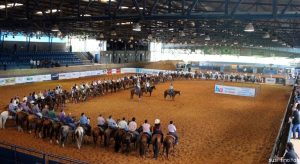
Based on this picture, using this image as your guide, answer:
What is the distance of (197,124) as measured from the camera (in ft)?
62.7

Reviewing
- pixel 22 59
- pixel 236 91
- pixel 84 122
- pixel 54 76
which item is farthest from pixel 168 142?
pixel 22 59

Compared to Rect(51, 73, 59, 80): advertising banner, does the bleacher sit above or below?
above

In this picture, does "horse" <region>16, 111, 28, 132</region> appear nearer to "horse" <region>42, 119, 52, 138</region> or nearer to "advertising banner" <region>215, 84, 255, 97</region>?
"horse" <region>42, 119, 52, 138</region>

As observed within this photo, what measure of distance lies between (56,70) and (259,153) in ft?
108

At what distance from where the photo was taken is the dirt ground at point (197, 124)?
13336mm

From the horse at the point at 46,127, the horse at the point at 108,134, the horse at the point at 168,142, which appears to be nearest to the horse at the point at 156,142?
the horse at the point at 168,142

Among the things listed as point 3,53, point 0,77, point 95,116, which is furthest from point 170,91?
point 3,53

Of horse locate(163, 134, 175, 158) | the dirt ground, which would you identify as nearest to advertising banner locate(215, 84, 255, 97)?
the dirt ground

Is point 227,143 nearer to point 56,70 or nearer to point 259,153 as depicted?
point 259,153

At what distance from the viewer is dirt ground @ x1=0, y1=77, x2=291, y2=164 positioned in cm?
1334

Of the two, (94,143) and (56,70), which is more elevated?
(56,70)

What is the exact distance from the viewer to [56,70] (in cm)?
4156

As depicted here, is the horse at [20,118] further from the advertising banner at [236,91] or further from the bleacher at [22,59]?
the advertising banner at [236,91]

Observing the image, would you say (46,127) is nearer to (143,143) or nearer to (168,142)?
(143,143)
